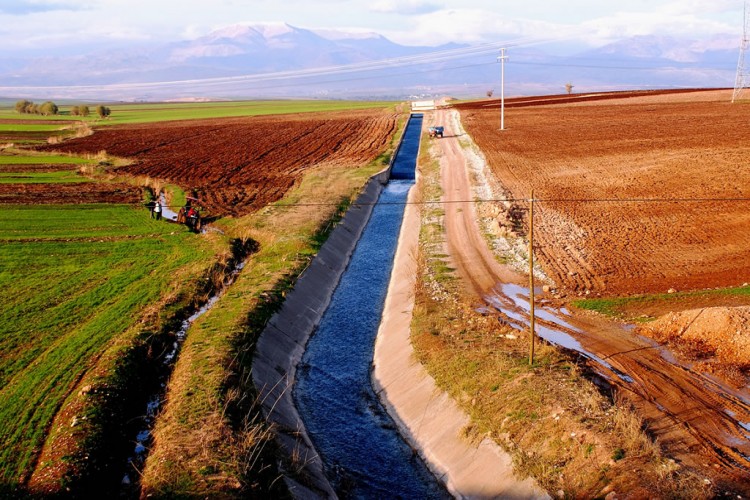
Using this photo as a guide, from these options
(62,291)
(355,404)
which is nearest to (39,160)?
(62,291)

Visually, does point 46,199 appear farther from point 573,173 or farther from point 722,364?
point 722,364

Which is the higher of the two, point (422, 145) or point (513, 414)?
point (422, 145)

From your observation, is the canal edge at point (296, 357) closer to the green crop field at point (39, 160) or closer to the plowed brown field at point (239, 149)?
the plowed brown field at point (239, 149)

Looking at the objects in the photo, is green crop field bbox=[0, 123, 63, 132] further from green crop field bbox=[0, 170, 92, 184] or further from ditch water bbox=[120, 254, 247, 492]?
ditch water bbox=[120, 254, 247, 492]

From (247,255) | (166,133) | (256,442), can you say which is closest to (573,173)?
(247,255)

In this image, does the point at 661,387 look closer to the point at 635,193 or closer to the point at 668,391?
the point at 668,391

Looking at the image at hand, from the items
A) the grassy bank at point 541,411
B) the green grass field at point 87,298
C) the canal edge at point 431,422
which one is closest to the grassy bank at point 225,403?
the green grass field at point 87,298
